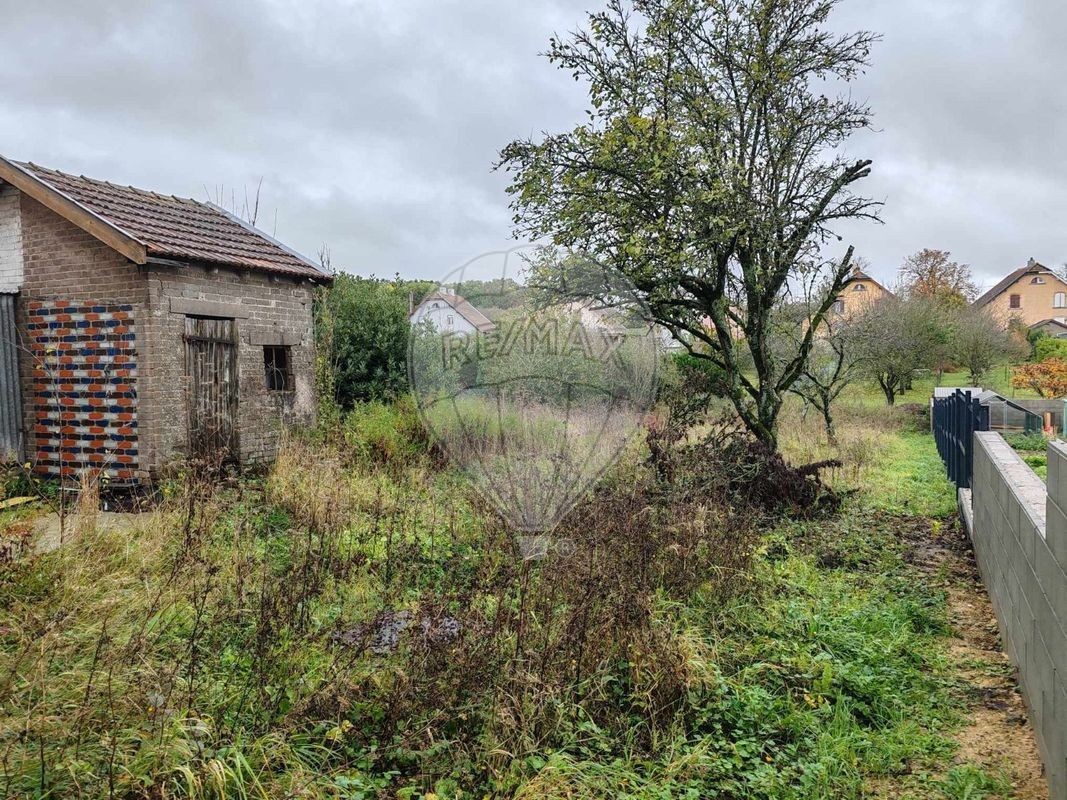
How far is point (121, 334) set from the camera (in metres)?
8.65

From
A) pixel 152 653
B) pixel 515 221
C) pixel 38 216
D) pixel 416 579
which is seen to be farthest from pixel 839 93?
pixel 38 216

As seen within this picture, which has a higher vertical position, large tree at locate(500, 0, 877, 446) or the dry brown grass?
large tree at locate(500, 0, 877, 446)

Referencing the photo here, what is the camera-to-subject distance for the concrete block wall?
2.84 m

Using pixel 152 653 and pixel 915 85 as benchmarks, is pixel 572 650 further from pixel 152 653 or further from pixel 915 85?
pixel 915 85

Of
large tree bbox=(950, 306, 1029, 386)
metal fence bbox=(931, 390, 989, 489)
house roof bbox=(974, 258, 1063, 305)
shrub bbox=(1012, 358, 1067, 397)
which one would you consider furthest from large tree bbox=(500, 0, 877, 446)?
house roof bbox=(974, 258, 1063, 305)

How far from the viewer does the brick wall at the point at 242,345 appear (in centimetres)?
858

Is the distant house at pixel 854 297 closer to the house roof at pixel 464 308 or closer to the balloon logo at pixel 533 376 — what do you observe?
the balloon logo at pixel 533 376

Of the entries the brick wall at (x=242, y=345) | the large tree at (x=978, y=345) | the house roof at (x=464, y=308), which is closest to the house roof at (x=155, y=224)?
the brick wall at (x=242, y=345)

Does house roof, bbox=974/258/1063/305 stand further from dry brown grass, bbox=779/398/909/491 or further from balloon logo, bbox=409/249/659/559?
balloon logo, bbox=409/249/659/559

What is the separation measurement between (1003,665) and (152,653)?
465cm

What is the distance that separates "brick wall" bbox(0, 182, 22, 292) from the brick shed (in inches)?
0.7

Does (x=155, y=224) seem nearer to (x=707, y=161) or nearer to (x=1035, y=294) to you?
(x=707, y=161)

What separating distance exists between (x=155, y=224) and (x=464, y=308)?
5.33 metres

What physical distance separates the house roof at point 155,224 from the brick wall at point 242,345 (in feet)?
0.86
